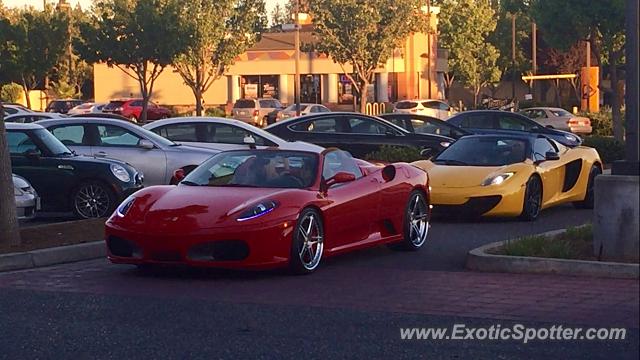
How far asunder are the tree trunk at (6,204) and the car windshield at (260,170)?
7.21 feet

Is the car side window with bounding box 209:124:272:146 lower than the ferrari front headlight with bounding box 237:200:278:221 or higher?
higher

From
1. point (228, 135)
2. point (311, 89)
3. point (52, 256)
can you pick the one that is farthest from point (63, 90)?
point (52, 256)

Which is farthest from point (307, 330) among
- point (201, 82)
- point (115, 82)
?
point (115, 82)

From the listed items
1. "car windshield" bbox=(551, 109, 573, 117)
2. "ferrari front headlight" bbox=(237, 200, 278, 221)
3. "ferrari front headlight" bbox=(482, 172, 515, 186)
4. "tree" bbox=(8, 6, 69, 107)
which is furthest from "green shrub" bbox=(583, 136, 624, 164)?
"tree" bbox=(8, 6, 69, 107)

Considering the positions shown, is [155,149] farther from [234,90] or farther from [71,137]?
[234,90]

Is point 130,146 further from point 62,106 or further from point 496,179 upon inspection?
point 62,106

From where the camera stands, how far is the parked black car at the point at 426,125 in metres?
24.3

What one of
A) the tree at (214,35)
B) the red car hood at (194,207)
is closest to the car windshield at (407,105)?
the tree at (214,35)

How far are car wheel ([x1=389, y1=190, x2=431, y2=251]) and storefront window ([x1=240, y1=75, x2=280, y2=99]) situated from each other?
178 ft

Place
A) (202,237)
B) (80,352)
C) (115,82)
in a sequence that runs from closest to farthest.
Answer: (80,352), (202,237), (115,82)

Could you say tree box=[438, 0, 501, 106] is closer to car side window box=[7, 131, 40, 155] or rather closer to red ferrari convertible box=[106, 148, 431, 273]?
car side window box=[7, 131, 40, 155]

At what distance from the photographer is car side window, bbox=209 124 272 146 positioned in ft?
65.5

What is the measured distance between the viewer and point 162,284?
1016cm

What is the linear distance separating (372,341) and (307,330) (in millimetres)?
604
